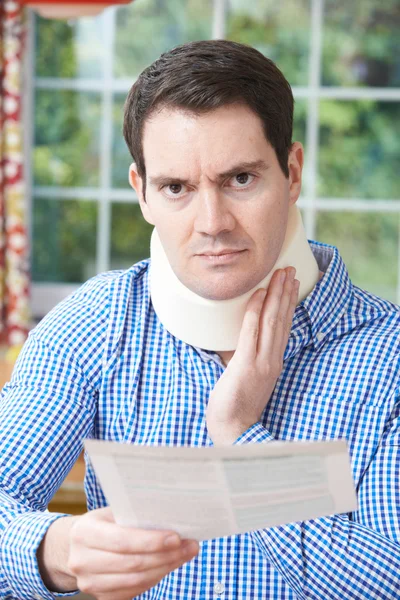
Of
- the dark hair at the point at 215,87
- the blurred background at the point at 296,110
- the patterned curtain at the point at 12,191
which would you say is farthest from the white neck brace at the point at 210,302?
the blurred background at the point at 296,110

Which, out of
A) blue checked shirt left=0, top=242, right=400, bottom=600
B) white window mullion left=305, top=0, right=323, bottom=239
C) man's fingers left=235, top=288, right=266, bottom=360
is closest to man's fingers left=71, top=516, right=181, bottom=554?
blue checked shirt left=0, top=242, right=400, bottom=600

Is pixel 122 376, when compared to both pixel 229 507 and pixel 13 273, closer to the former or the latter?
pixel 229 507

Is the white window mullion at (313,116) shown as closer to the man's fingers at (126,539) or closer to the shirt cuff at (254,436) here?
the shirt cuff at (254,436)

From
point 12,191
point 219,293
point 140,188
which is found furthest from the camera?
point 12,191

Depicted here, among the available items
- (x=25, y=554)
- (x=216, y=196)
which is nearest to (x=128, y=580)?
(x=25, y=554)

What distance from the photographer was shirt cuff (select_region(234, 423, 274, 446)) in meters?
1.26

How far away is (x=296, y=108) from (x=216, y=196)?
116 inches

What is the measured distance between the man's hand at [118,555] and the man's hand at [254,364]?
291mm

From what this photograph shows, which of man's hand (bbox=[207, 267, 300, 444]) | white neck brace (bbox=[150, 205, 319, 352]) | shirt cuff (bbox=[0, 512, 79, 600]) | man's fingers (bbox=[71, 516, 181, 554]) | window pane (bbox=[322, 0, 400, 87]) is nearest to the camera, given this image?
man's fingers (bbox=[71, 516, 181, 554])

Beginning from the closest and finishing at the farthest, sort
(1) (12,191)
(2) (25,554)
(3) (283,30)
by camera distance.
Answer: (2) (25,554)
(1) (12,191)
(3) (283,30)

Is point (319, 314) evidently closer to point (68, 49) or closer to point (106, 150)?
point (106, 150)

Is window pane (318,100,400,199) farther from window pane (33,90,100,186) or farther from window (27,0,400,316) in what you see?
window pane (33,90,100,186)

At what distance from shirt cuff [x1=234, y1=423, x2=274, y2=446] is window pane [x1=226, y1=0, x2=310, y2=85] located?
10.0ft

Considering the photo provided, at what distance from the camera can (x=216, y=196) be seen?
1.30 metres
